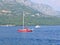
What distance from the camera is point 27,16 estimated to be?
194 meters

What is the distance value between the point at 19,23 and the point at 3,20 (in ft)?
36.3

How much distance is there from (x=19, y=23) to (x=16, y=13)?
2972 cm

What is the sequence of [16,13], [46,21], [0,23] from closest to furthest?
[0,23] → [46,21] → [16,13]

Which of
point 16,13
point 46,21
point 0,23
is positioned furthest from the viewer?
point 16,13

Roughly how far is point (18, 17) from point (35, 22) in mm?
23684

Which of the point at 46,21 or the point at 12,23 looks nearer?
the point at 12,23

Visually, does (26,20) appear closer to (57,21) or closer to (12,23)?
(12,23)

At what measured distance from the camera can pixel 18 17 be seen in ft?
626

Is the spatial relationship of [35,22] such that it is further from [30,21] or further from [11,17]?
[11,17]

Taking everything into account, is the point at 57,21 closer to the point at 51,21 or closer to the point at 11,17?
the point at 51,21

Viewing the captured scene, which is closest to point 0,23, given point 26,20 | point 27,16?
point 26,20

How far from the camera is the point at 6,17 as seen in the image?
18862 cm

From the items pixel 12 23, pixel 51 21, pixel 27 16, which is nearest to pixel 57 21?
pixel 51 21

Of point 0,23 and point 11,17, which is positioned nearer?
point 0,23
